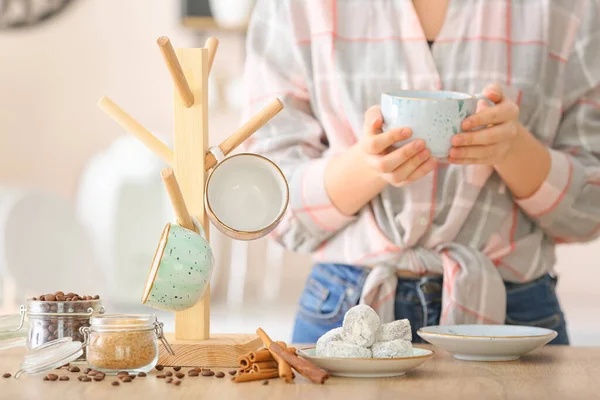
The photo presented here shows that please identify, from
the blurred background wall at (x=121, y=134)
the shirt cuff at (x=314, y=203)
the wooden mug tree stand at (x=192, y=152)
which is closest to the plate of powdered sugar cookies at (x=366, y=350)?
the wooden mug tree stand at (x=192, y=152)

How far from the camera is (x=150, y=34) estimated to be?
4.27 metres

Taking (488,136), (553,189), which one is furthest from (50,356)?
(553,189)

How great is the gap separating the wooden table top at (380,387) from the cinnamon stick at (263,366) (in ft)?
0.07

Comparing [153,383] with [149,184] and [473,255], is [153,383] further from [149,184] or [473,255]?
[149,184]

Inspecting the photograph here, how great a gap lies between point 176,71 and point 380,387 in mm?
412

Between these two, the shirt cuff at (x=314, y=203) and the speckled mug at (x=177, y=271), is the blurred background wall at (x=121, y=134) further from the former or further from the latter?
the speckled mug at (x=177, y=271)

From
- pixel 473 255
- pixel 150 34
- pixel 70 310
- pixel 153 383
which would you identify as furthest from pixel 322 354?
pixel 150 34

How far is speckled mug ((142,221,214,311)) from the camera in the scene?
3.15 ft

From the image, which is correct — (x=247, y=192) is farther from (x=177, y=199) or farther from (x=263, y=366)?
(x=263, y=366)

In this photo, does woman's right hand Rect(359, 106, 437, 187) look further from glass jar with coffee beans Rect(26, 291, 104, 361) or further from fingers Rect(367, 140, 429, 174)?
glass jar with coffee beans Rect(26, 291, 104, 361)

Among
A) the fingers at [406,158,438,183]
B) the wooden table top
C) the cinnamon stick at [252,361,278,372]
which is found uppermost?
the fingers at [406,158,438,183]

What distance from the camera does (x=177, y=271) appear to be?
3.17 ft

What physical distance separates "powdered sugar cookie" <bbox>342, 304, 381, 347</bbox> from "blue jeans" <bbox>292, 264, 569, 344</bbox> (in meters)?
0.34

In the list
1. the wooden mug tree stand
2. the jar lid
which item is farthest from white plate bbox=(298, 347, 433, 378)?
the jar lid
